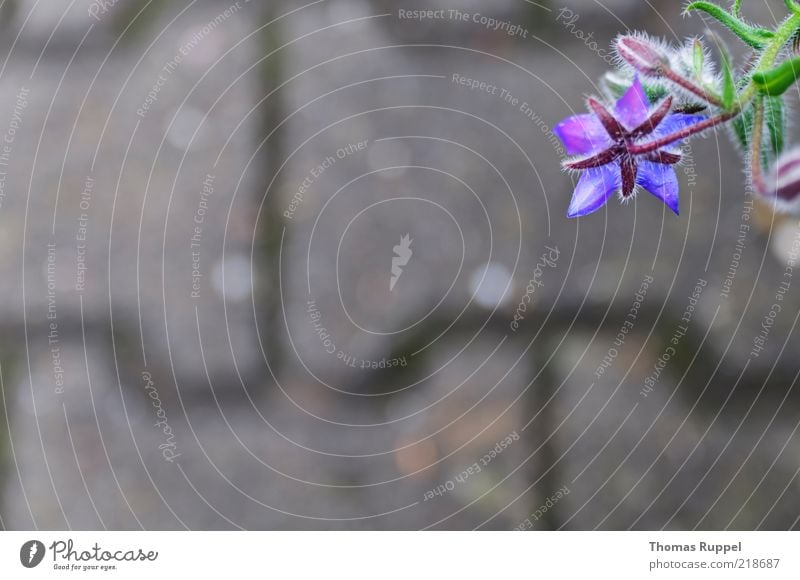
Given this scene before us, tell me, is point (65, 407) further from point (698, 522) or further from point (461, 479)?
point (698, 522)

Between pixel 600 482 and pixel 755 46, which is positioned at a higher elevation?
pixel 755 46

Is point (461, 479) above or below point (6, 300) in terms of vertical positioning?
below

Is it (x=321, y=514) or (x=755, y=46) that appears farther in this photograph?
(x=321, y=514)

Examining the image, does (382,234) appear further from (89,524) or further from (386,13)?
(89,524)

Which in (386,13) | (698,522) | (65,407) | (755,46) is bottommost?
(698,522)

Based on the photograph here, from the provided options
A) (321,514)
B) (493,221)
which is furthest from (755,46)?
(321,514)

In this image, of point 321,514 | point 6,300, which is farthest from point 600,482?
point 6,300
